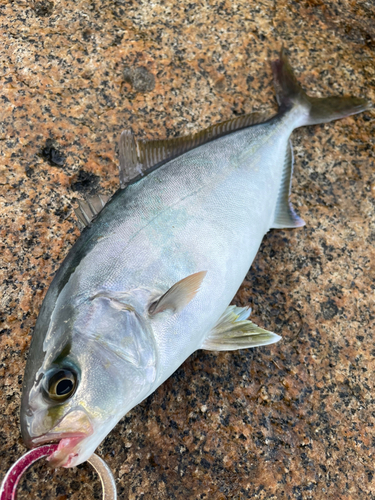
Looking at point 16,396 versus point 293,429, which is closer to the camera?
point 16,396

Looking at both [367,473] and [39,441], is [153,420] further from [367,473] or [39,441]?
[367,473]

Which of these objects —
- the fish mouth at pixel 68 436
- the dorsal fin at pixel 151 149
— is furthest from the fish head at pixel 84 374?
the dorsal fin at pixel 151 149

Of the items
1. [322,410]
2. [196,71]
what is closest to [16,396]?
[322,410]

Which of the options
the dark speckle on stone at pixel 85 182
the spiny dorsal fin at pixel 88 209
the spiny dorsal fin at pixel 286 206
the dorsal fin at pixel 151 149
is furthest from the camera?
the spiny dorsal fin at pixel 286 206

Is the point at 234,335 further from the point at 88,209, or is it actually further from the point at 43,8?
the point at 43,8

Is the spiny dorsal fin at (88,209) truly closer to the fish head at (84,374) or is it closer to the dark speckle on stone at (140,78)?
the fish head at (84,374)

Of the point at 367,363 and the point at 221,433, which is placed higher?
the point at 221,433

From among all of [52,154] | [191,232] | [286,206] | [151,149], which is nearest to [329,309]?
[286,206]
